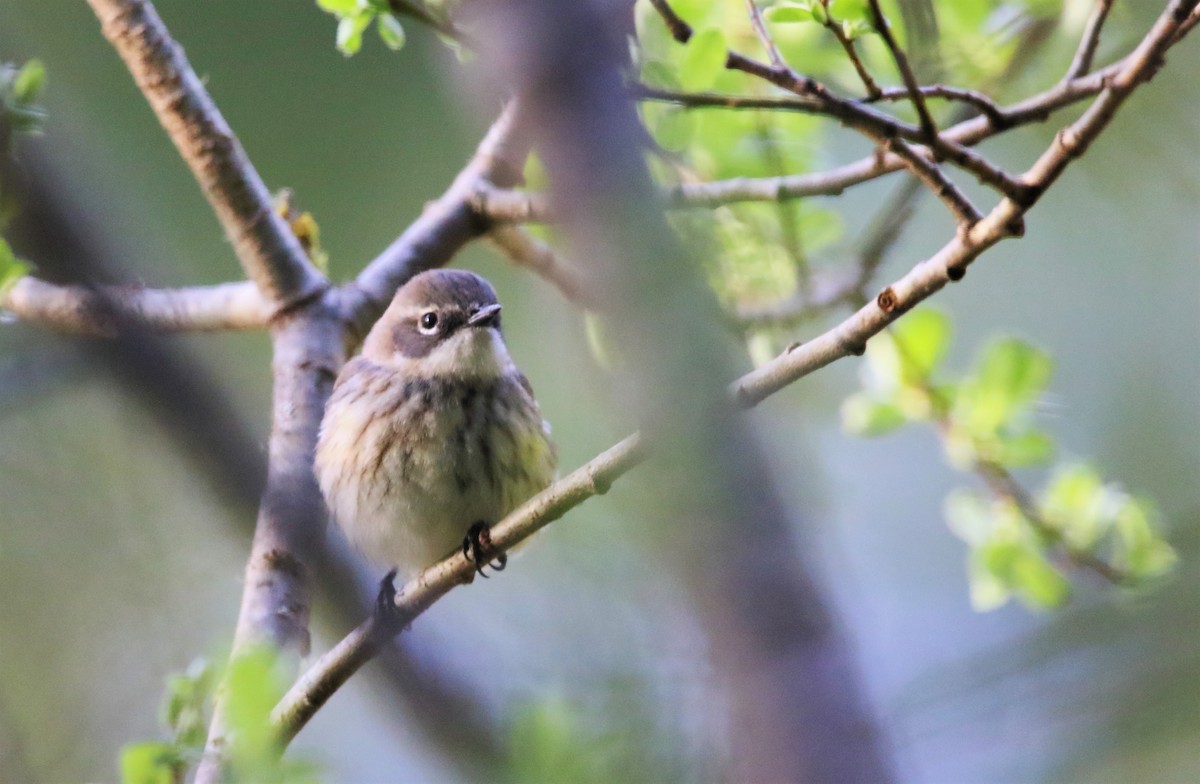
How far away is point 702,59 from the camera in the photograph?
237cm

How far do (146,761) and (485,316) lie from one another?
212cm

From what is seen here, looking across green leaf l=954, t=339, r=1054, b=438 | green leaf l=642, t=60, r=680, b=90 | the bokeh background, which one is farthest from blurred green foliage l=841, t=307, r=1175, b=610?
green leaf l=642, t=60, r=680, b=90

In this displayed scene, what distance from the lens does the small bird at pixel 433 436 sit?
3736mm

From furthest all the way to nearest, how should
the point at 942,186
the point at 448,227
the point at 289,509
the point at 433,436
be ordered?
the point at 448,227 → the point at 433,436 → the point at 289,509 → the point at 942,186

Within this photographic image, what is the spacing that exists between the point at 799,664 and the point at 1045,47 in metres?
2.76

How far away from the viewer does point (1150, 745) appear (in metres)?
2.01

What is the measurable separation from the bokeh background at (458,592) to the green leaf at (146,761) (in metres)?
0.28

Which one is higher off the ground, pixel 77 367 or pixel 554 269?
pixel 554 269

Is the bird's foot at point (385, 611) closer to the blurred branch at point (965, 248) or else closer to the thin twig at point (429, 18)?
the blurred branch at point (965, 248)

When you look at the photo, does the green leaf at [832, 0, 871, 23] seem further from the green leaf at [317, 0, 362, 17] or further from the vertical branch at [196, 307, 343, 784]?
the vertical branch at [196, 307, 343, 784]

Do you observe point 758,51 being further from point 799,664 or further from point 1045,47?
point 799,664

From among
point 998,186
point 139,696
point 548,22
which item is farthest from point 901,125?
point 139,696

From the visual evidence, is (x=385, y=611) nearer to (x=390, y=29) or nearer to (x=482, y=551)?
(x=482, y=551)

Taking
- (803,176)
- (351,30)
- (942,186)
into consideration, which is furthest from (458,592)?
(942,186)
